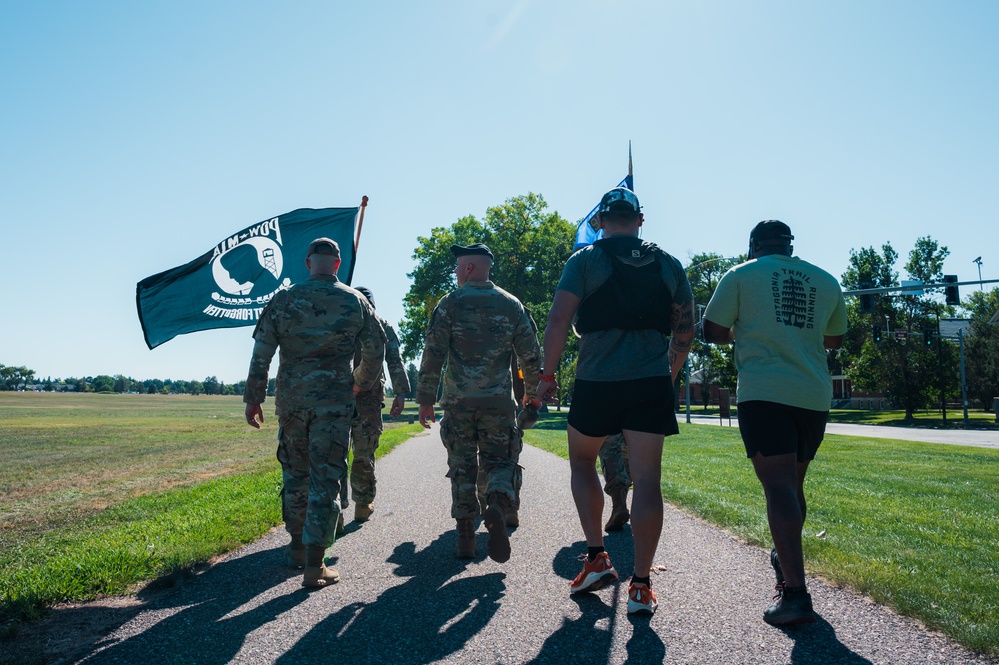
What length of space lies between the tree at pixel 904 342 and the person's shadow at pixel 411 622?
45.0 m

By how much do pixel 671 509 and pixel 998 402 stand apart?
117ft

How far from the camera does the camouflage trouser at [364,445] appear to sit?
20.6 ft

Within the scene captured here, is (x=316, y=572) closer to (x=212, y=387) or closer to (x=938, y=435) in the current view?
(x=938, y=435)

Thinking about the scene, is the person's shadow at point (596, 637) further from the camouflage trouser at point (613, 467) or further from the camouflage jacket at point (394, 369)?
the camouflage jacket at point (394, 369)

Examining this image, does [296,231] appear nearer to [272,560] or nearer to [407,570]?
[272,560]

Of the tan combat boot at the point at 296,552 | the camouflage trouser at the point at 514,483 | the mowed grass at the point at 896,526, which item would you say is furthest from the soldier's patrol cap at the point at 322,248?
the mowed grass at the point at 896,526

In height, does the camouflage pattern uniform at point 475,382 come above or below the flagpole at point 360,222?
below

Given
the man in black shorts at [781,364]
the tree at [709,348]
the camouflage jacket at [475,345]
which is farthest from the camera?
the tree at [709,348]

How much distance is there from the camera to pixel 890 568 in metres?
4.07

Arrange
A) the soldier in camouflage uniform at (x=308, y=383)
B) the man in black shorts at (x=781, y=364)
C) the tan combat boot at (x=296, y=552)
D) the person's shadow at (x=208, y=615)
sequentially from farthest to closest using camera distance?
the tan combat boot at (x=296, y=552) → the soldier in camouflage uniform at (x=308, y=383) → the man in black shorts at (x=781, y=364) → the person's shadow at (x=208, y=615)

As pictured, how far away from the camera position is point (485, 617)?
3.45 metres

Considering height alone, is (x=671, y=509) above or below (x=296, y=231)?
below

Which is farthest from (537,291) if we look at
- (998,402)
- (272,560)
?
(272,560)

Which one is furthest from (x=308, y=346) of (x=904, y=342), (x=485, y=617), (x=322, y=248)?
(x=904, y=342)
